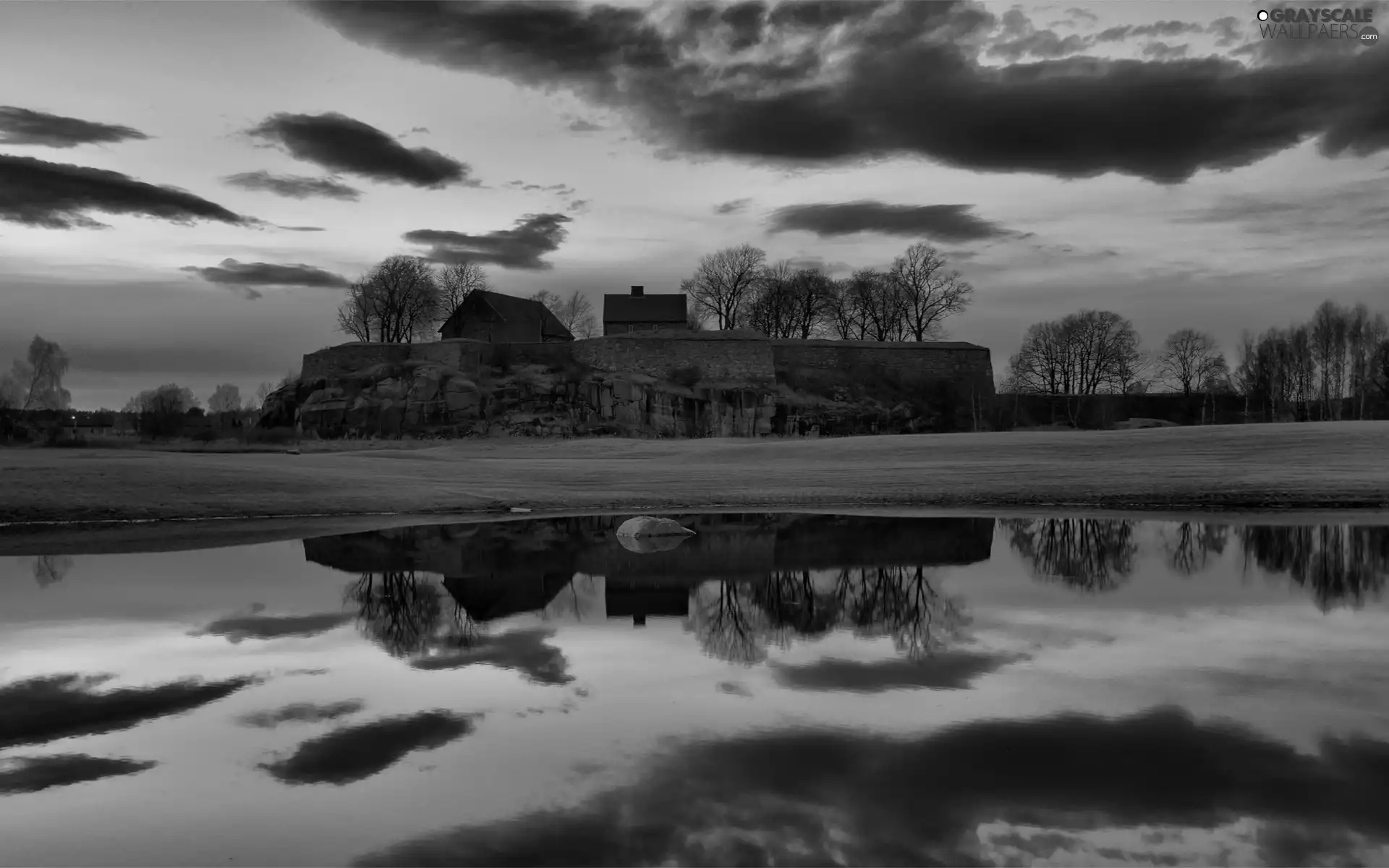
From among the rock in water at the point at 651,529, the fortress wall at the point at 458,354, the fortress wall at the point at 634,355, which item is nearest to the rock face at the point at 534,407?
the fortress wall at the point at 458,354

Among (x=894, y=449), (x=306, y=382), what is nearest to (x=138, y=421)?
(x=306, y=382)

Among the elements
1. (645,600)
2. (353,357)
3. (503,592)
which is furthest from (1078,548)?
(353,357)

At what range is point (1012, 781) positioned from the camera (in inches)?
241

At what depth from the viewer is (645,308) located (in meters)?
85.1

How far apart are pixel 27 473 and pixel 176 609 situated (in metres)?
18.2

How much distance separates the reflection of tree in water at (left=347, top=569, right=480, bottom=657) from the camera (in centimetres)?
1019

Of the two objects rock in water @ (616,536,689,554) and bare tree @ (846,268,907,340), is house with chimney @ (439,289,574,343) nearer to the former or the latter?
bare tree @ (846,268,907,340)

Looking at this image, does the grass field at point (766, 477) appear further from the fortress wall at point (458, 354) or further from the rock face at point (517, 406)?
the fortress wall at point (458, 354)

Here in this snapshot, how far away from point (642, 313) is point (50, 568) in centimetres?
7030

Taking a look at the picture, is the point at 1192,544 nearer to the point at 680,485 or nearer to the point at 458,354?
the point at 680,485

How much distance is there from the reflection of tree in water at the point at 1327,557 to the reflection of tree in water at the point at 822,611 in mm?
5092

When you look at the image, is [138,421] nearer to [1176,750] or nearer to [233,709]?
[233,709]

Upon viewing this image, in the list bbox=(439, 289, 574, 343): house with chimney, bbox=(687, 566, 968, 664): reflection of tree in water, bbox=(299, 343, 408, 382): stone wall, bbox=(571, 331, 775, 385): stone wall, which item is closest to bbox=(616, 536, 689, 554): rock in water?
bbox=(687, 566, 968, 664): reflection of tree in water

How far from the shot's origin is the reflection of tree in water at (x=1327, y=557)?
1330cm
